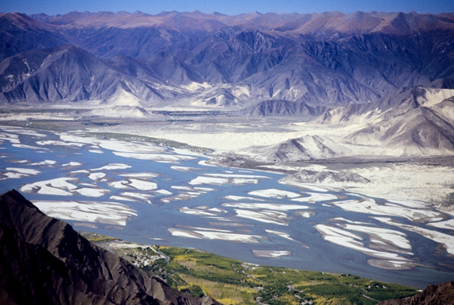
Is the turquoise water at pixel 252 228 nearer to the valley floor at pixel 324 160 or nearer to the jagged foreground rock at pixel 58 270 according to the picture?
the valley floor at pixel 324 160

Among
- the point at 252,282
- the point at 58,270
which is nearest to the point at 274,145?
the point at 252,282

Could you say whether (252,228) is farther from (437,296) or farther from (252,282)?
(437,296)

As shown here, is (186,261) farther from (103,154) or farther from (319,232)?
(103,154)

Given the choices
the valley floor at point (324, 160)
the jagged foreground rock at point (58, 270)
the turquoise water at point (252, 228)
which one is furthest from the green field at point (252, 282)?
the valley floor at point (324, 160)

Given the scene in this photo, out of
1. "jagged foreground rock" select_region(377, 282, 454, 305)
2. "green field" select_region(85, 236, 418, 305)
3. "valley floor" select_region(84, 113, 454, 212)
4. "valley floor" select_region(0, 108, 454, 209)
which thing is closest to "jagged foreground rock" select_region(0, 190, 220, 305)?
"green field" select_region(85, 236, 418, 305)

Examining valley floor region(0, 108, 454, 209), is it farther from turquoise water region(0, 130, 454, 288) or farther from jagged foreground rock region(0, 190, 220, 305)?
jagged foreground rock region(0, 190, 220, 305)

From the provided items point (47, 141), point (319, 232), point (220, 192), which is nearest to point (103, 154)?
point (47, 141)
